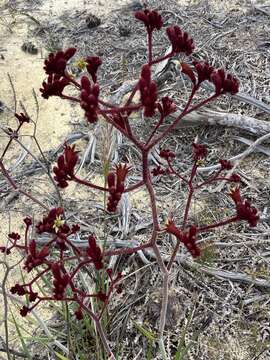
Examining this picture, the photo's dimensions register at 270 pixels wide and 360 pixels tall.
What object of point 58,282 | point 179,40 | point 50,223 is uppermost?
point 179,40

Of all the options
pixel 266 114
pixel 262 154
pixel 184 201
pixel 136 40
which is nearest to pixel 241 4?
pixel 136 40

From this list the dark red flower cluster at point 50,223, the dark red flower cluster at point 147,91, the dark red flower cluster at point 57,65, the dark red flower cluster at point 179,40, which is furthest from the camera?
the dark red flower cluster at point 50,223

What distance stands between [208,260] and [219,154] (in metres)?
0.92

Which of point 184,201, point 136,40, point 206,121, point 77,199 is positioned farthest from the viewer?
point 136,40

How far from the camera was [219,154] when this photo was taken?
317cm

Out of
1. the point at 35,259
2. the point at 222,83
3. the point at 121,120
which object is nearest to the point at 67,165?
the point at 121,120

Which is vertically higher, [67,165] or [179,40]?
[179,40]

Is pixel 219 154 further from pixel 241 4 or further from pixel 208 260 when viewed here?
pixel 241 4

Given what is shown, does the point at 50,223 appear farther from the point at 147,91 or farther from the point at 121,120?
the point at 147,91

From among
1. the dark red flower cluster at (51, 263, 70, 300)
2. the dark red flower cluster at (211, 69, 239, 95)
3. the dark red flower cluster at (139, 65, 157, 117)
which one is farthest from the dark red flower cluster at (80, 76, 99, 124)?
the dark red flower cluster at (51, 263, 70, 300)

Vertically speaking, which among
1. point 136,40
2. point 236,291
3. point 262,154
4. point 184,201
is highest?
point 136,40

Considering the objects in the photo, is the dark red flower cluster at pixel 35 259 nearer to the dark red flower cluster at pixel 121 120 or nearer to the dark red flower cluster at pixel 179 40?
the dark red flower cluster at pixel 121 120

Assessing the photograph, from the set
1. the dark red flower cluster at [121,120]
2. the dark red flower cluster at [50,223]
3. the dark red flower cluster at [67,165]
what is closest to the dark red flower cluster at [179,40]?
the dark red flower cluster at [121,120]

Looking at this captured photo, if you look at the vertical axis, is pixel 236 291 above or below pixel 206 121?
below
